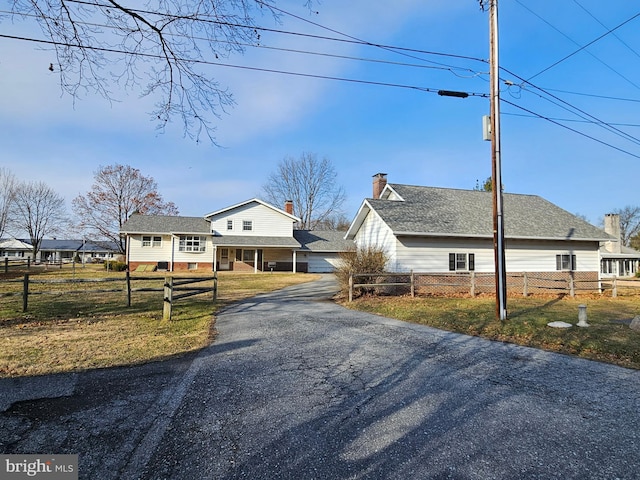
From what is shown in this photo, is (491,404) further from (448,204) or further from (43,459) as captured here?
(448,204)

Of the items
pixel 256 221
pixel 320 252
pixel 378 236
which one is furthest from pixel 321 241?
pixel 378 236

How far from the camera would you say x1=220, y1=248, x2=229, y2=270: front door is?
3584 cm

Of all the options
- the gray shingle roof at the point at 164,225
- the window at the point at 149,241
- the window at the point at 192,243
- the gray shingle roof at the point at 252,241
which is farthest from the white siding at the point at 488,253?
the window at the point at 149,241

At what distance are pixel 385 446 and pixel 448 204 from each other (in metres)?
20.0

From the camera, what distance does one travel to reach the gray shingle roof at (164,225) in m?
34.6

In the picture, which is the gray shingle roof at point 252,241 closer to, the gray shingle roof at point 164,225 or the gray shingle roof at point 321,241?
the gray shingle roof at point 164,225

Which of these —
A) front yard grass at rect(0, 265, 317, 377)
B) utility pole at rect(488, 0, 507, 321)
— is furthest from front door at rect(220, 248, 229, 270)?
utility pole at rect(488, 0, 507, 321)

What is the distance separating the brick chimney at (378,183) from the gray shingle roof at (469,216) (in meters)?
1.57

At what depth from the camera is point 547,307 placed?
512 inches

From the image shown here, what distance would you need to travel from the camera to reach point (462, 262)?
18.9m

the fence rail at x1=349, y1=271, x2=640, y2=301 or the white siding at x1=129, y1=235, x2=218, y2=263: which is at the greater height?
the white siding at x1=129, y1=235, x2=218, y2=263

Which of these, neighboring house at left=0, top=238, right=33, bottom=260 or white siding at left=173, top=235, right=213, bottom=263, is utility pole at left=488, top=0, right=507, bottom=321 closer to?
white siding at left=173, top=235, right=213, bottom=263

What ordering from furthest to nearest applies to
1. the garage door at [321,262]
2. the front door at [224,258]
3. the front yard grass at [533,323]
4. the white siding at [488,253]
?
the garage door at [321,262]
the front door at [224,258]
the white siding at [488,253]
the front yard grass at [533,323]

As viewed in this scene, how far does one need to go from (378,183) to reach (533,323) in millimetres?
15713
